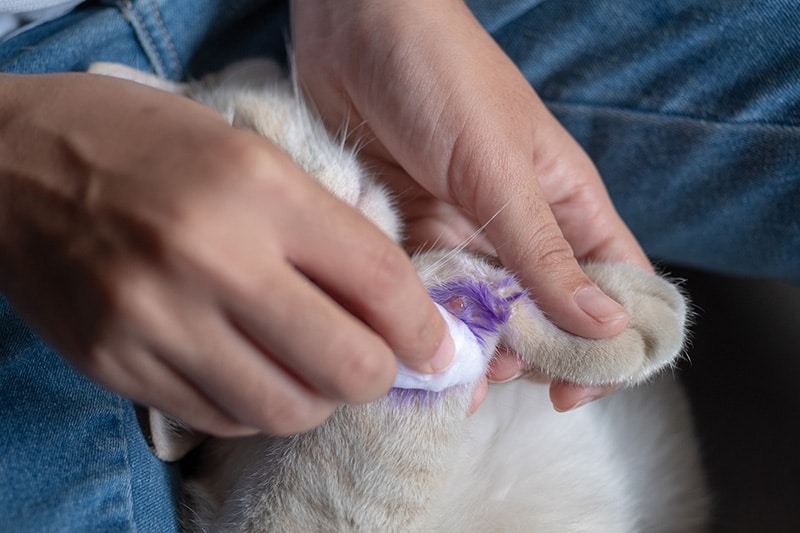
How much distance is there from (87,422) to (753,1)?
0.91 metres

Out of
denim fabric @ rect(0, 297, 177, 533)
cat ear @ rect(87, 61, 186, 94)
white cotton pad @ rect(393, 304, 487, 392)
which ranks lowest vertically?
white cotton pad @ rect(393, 304, 487, 392)

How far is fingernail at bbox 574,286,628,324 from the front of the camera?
634mm

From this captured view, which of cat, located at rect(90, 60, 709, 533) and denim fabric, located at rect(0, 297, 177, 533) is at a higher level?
denim fabric, located at rect(0, 297, 177, 533)

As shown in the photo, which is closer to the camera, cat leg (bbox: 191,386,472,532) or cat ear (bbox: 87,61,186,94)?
cat leg (bbox: 191,386,472,532)

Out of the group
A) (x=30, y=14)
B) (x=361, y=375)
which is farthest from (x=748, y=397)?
(x=30, y=14)

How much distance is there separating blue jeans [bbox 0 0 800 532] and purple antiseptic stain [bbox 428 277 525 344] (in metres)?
0.34

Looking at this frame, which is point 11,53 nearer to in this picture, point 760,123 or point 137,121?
point 137,121

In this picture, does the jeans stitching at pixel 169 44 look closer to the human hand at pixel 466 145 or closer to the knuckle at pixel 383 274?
the human hand at pixel 466 145

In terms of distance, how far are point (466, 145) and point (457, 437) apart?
31cm

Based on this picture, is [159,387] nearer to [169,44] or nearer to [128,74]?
[128,74]

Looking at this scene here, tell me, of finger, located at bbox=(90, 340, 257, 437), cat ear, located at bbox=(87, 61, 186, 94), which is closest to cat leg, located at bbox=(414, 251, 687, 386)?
finger, located at bbox=(90, 340, 257, 437)

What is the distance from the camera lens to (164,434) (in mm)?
681

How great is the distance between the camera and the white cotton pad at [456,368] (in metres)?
0.56

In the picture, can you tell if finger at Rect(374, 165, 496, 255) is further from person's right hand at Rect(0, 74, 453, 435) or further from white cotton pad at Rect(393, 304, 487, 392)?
person's right hand at Rect(0, 74, 453, 435)
